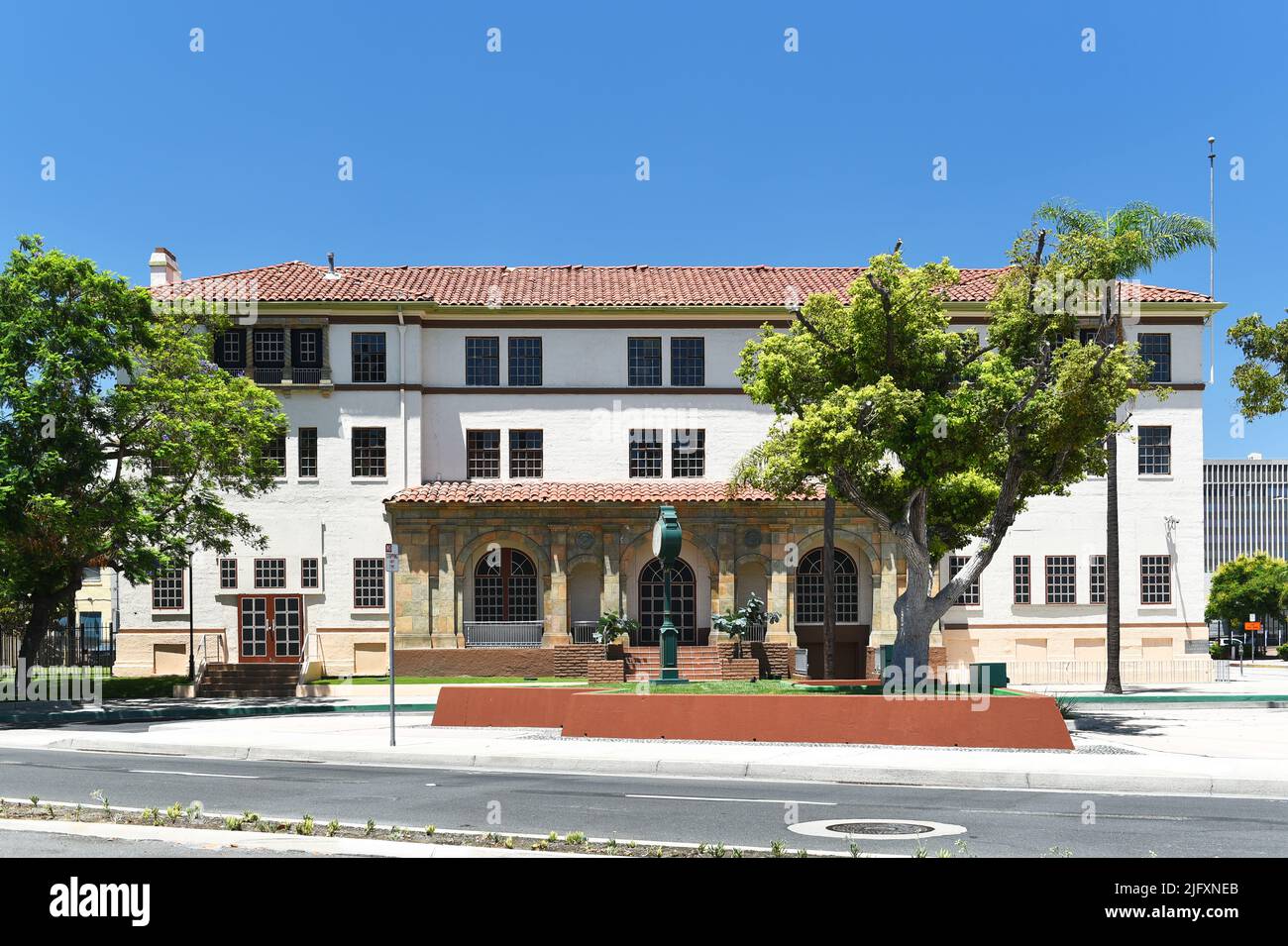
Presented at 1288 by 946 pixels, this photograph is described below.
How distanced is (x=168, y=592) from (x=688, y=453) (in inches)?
712

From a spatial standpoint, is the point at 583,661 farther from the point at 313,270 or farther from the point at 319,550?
the point at 313,270

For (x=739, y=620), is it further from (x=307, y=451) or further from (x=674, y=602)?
(x=307, y=451)

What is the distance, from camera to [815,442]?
77.9 feet

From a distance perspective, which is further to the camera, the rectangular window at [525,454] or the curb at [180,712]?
the rectangular window at [525,454]

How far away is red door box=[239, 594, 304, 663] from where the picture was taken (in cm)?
4103

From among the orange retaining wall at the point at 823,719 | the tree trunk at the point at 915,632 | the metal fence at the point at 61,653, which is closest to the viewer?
the orange retaining wall at the point at 823,719

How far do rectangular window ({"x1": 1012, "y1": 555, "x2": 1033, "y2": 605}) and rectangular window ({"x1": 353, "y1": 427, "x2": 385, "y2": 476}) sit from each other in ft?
71.5

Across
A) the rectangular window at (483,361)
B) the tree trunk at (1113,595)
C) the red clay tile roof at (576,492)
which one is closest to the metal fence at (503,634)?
the red clay tile roof at (576,492)

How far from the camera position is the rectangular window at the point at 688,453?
1679 inches

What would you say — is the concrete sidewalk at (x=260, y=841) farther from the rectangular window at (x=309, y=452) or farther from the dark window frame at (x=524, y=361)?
the dark window frame at (x=524, y=361)

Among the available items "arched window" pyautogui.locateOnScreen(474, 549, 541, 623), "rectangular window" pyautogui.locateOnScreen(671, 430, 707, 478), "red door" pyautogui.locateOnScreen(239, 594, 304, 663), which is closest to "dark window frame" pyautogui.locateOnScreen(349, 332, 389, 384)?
"arched window" pyautogui.locateOnScreen(474, 549, 541, 623)

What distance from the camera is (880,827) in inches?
512

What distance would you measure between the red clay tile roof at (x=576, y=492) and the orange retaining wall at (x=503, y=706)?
14257mm
